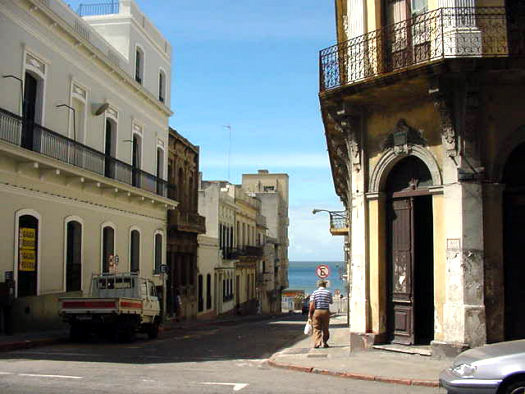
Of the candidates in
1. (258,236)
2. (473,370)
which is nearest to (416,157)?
(473,370)

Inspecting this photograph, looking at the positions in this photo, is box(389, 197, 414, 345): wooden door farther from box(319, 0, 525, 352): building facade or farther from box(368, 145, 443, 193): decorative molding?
box(368, 145, 443, 193): decorative molding

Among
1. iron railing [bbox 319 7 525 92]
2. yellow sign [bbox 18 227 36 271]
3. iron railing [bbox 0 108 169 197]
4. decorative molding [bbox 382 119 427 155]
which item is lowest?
yellow sign [bbox 18 227 36 271]

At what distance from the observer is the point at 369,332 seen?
14.7 meters

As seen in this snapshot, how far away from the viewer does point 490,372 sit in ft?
25.5

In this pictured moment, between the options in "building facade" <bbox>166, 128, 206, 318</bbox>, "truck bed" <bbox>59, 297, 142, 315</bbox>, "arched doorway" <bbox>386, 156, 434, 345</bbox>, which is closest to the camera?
"arched doorway" <bbox>386, 156, 434, 345</bbox>

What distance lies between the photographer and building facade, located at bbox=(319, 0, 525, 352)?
12953 millimetres

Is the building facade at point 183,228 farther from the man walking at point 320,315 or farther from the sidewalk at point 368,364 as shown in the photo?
the sidewalk at point 368,364

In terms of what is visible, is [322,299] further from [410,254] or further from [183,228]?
[183,228]

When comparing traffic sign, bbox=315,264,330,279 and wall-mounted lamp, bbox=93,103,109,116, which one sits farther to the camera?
wall-mounted lamp, bbox=93,103,109,116

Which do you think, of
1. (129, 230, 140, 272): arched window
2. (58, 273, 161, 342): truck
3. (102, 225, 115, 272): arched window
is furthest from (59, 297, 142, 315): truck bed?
(129, 230, 140, 272): arched window

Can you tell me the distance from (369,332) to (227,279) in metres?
35.1

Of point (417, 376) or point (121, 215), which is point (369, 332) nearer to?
point (417, 376)

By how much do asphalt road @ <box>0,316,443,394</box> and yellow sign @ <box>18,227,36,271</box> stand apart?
163 inches

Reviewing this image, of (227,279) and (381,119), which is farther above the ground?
(381,119)
